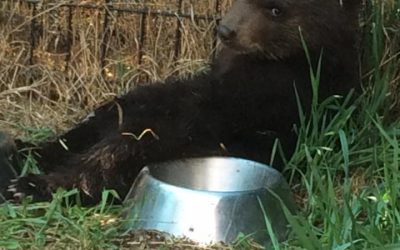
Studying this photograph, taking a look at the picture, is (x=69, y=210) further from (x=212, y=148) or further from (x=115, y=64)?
(x=115, y=64)

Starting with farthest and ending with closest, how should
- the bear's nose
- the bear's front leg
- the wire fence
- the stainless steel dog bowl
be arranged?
the wire fence → the bear's nose → the bear's front leg → the stainless steel dog bowl

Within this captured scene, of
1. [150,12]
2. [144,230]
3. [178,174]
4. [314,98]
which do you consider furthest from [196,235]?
[150,12]

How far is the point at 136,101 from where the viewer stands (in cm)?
465

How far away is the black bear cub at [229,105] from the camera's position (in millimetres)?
4164

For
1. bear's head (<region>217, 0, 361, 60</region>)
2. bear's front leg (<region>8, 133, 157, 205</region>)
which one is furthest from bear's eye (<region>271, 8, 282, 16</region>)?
bear's front leg (<region>8, 133, 157, 205</region>)

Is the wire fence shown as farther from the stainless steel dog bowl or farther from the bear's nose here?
the stainless steel dog bowl

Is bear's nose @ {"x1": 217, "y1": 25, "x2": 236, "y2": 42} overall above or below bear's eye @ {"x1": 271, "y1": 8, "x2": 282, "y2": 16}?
below

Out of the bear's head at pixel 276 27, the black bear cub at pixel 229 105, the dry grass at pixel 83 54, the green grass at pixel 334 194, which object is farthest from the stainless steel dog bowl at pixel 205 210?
the dry grass at pixel 83 54

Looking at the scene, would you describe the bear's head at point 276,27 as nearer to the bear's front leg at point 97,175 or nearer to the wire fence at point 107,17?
the bear's front leg at point 97,175

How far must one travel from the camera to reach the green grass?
360cm

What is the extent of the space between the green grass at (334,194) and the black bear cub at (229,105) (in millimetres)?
113

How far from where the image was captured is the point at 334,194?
392 cm

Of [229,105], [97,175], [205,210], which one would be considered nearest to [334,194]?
[205,210]

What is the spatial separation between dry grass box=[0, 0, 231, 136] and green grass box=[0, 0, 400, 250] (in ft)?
1.57
